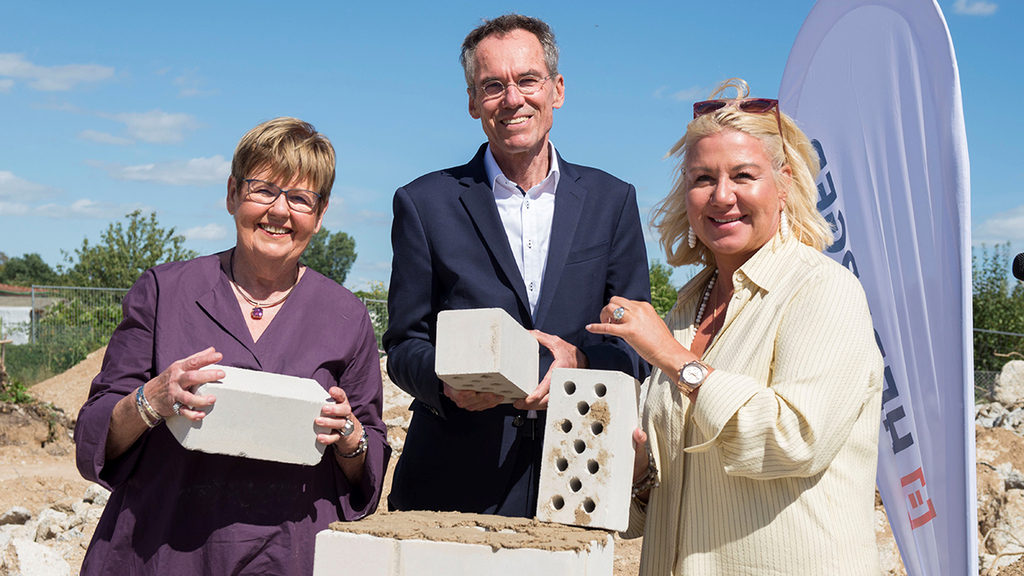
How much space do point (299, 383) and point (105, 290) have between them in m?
24.8

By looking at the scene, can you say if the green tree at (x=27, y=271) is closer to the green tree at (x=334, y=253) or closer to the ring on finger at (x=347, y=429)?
the green tree at (x=334, y=253)

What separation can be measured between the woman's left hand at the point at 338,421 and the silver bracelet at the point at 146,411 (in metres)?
0.47

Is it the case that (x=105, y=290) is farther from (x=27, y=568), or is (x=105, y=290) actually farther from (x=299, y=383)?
(x=299, y=383)

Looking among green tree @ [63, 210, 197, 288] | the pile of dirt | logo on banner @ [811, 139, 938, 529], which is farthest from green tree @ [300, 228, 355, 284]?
logo on banner @ [811, 139, 938, 529]

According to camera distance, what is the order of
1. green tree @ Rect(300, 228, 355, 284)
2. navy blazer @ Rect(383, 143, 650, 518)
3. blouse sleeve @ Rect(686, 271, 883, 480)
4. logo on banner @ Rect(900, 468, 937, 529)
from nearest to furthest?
blouse sleeve @ Rect(686, 271, 883, 480) → navy blazer @ Rect(383, 143, 650, 518) → logo on banner @ Rect(900, 468, 937, 529) → green tree @ Rect(300, 228, 355, 284)

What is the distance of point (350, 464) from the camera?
107 inches

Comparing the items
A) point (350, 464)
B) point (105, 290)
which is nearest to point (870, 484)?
point (350, 464)

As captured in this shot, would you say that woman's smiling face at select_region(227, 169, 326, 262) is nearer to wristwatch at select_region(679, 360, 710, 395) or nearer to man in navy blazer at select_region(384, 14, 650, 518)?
man in navy blazer at select_region(384, 14, 650, 518)

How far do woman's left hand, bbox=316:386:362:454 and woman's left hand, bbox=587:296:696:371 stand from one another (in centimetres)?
81

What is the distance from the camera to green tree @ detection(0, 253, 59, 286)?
77.2 meters

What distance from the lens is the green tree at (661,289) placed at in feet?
67.0

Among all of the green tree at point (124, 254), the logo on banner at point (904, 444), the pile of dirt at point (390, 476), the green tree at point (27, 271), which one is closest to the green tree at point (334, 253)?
the green tree at point (27, 271)

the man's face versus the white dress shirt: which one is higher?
the man's face

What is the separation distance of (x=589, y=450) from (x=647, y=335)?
14.7 inches
